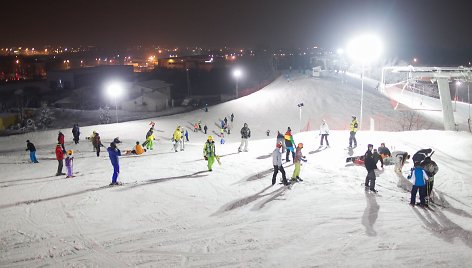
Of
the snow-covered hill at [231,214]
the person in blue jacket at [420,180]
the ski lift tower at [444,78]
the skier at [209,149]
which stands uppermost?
the ski lift tower at [444,78]

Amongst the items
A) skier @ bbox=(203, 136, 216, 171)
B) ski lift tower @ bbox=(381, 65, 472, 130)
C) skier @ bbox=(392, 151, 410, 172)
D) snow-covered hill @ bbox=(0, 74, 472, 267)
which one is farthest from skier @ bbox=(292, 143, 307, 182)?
ski lift tower @ bbox=(381, 65, 472, 130)

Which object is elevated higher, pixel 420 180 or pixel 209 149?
pixel 209 149

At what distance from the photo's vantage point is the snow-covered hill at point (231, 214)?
7379 millimetres

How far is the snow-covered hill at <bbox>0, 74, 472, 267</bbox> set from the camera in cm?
738

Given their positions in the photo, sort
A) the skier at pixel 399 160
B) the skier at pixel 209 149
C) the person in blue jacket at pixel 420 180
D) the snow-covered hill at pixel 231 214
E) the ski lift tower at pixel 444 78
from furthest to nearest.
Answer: the ski lift tower at pixel 444 78
the skier at pixel 209 149
the skier at pixel 399 160
the person in blue jacket at pixel 420 180
the snow-covered hill at pixel 231 214

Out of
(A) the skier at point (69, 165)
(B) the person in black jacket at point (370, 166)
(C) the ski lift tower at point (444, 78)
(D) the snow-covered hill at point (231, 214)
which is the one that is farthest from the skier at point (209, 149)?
(C) the ski lift tower at point (444, 78)

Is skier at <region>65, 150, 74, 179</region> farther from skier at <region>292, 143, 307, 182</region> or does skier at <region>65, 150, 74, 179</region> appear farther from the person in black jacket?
the person in black jacket

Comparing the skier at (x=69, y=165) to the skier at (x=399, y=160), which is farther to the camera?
the skier at (x=69, y=165)

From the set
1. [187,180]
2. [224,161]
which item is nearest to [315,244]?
[187,180]

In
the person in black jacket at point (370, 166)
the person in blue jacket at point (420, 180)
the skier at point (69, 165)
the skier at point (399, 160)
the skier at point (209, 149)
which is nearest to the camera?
the person in blue jacket at point (420, 180)

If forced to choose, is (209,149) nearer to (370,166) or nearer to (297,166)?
(297,166)

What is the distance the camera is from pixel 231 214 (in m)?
9.62

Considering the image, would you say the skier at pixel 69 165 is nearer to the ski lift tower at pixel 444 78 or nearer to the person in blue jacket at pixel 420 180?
the person in blue jacket at pixel 420 180

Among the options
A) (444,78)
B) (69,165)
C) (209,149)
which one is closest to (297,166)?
(209,149)
